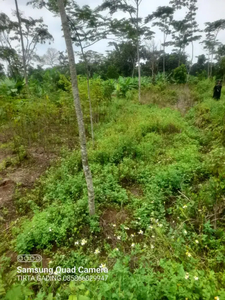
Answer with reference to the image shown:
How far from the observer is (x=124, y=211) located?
3.29 m

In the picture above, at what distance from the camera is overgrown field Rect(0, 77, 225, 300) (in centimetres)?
170

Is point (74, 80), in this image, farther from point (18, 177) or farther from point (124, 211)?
point (18, 177)

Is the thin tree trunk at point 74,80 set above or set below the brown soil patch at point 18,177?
above

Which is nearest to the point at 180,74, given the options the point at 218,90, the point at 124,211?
the point at 218,90

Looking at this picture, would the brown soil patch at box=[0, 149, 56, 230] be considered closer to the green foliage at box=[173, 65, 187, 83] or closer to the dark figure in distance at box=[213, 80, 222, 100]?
the dark figure in distance at box=[213, 80, 222, 100]

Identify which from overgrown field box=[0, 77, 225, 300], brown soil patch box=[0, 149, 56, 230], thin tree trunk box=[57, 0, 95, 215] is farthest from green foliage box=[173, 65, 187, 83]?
thin tree trunk box=[57, 0, 95, 215]

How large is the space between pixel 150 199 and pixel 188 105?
26.5 feet

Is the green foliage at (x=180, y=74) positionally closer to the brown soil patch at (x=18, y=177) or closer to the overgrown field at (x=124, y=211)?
the overgrown field at (x=124, y=211)

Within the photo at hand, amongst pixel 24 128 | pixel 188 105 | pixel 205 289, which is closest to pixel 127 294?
pixel 205 289

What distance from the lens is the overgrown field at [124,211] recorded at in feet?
5.56

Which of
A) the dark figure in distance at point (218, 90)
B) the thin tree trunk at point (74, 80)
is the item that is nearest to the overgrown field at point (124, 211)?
the thin tree trunk at point (74, 80)

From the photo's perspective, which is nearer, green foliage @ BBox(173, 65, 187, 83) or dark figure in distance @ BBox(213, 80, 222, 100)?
dark figure in distance @ BBox(213, 80, 222, 100)

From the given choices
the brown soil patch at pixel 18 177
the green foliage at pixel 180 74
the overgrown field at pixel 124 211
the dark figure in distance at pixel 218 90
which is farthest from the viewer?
the green foliage at pixel 180 74

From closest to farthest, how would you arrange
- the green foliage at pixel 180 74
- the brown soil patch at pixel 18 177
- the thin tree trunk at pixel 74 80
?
the thin tree trunk at pixel 74 80 < the brown soil patch at pixel 18 177 < the green foliage at pixel 180 74
